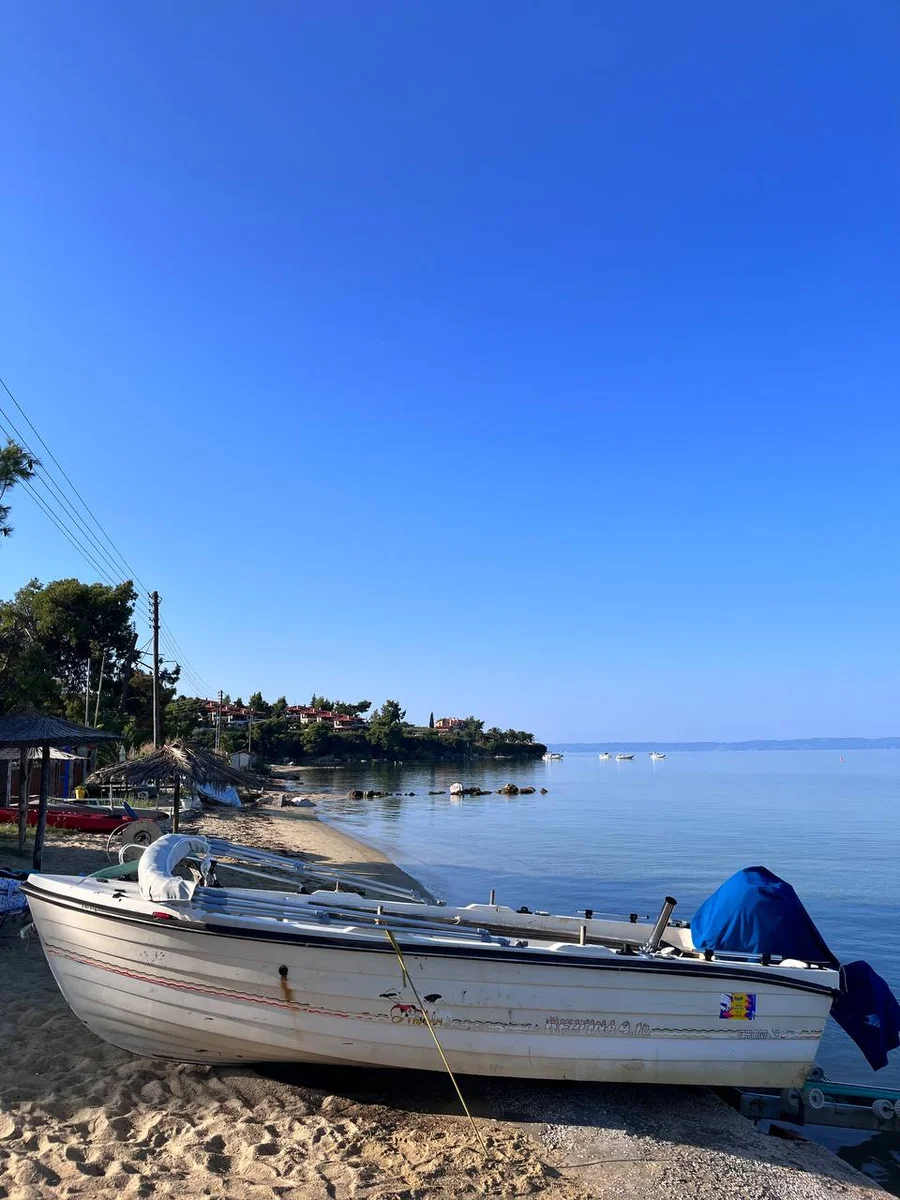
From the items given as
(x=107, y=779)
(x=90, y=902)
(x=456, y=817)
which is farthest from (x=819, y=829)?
(x=90, y=902)

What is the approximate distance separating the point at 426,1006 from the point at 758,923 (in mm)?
3361

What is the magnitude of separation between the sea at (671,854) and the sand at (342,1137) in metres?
1.81

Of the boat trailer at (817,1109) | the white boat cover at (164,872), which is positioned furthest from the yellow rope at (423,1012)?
the boat trailer at (817,1109)

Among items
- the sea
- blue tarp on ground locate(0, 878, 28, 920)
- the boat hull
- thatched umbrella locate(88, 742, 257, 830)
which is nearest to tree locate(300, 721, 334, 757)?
the sea

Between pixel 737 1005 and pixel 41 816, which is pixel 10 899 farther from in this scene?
pixel 737 1005

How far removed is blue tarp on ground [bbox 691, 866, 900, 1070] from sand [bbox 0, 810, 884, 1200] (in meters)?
1.06

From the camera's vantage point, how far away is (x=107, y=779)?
674 inches

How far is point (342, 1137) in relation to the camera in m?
5.46

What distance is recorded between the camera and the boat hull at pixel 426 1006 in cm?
573

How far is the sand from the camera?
484 centimetres

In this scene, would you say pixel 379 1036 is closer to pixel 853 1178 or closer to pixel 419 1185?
pixel 419 1185

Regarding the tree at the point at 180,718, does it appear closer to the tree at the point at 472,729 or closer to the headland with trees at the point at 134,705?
the headland with trees at the point at 134,705

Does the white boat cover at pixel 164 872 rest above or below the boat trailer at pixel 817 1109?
above

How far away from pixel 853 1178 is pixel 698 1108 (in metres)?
1.19
